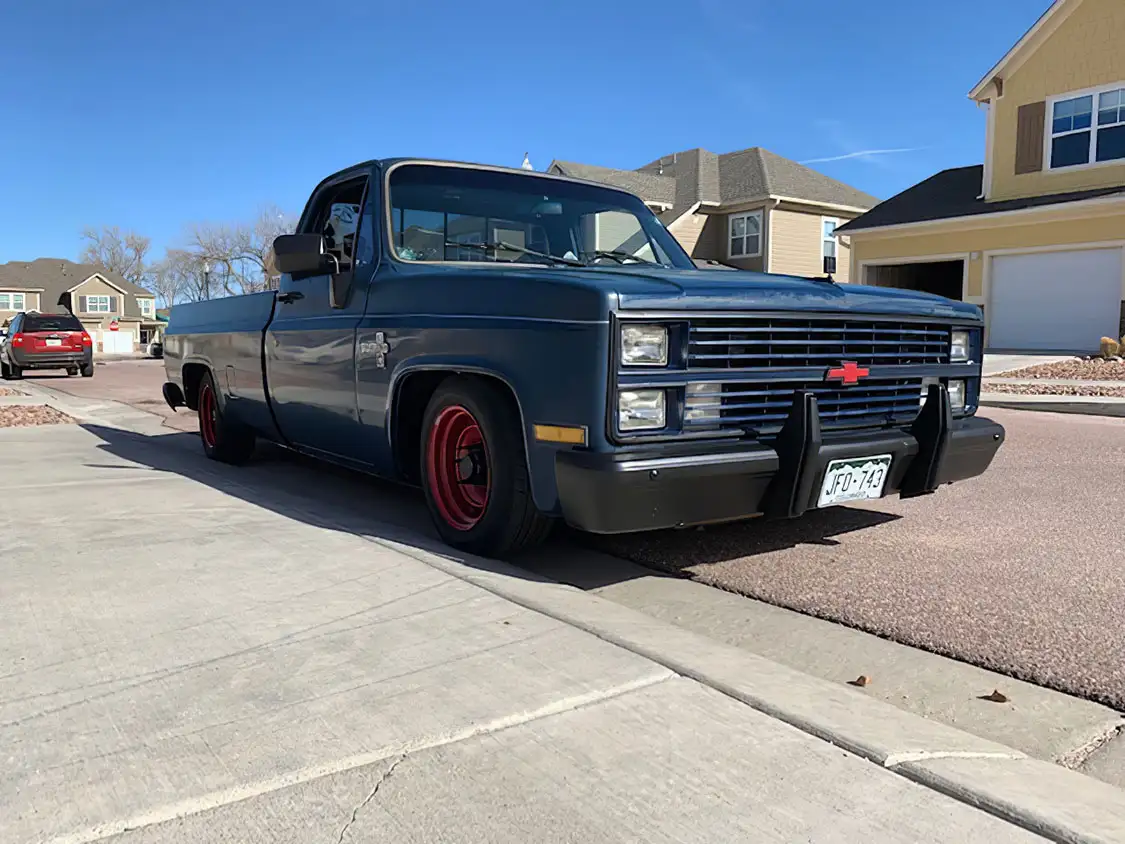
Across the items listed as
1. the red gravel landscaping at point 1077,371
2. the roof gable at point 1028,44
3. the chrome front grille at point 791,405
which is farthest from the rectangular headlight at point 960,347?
the roof gable at point 1028,44

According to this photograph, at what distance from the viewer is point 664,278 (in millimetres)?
3840

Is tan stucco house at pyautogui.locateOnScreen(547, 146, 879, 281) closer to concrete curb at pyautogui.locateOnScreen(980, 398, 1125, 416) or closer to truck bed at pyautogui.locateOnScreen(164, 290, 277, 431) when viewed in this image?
concrete curb at pyautogui.locateOnScreen(980, 398, 1125, 416)

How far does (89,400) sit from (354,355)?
11121 mm

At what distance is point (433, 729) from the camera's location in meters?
2.49

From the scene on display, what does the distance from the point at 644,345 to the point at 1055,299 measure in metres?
19.8

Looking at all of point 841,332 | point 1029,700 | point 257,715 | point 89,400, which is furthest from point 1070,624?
point 89,400

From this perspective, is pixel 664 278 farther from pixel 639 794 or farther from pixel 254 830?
pixel 254 830

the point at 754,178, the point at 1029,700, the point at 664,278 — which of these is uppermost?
the point at 754,178

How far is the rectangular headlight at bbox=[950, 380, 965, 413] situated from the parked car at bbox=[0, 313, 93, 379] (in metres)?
21.6

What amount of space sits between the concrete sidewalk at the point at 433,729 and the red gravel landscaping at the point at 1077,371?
13810mm

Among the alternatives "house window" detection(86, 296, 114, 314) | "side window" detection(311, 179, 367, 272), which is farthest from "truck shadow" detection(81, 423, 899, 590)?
"house window" detection(86, 296, 114, 314)

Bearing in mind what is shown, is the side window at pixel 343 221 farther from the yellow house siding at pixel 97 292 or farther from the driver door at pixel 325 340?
the yellow house siding at pixel 97 292

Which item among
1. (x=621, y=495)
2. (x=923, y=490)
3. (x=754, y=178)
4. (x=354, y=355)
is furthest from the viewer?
(x=754, y=178)

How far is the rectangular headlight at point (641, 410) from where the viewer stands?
3.48 meters
